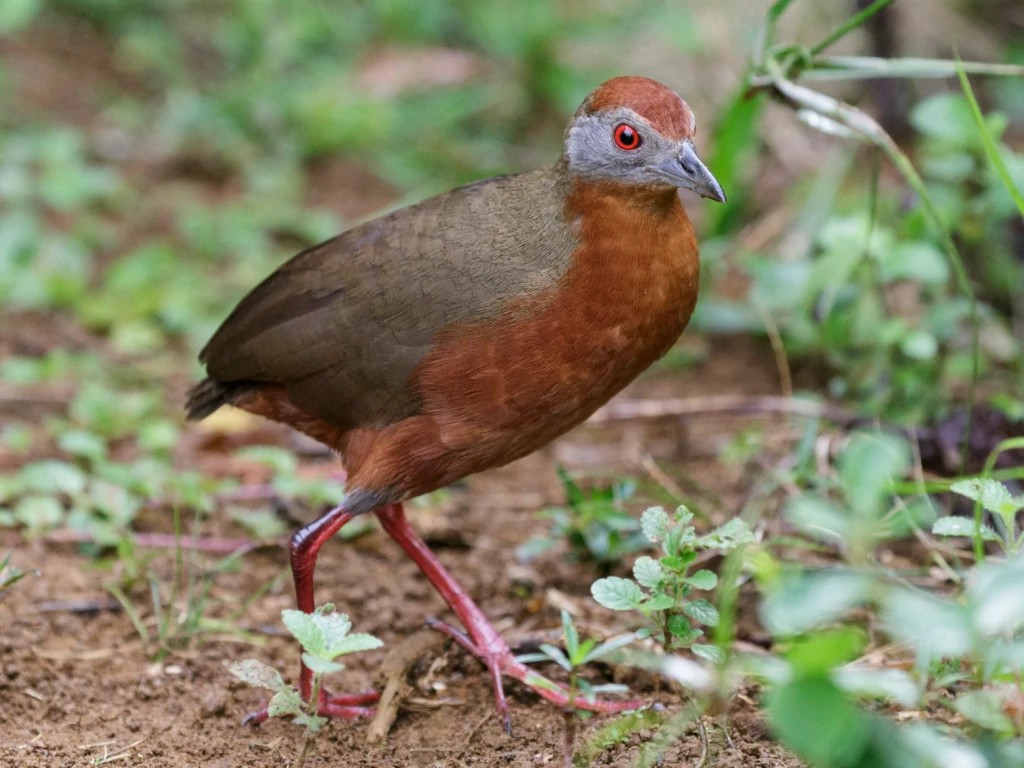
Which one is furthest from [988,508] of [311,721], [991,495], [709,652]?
[311,721]

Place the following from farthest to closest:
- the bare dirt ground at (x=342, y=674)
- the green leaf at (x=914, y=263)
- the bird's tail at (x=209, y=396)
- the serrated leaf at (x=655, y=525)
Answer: the green leaf at (x=914, y=263) < the bird's tail at (x=209, y=396) < the bare dirt ground at (x=342, y=674) < the serrated leaf at (x=655, y=525)

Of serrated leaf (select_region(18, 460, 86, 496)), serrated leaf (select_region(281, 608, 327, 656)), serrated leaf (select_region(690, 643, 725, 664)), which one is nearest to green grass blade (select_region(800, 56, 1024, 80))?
serrated leaf (select_region(690, 643, 725, 664))

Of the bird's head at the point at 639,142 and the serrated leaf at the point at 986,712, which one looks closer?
the serrated leaf at the point at 986,712

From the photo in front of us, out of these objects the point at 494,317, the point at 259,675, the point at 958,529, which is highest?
the point at 494,317

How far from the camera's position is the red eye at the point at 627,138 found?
11.0 ft

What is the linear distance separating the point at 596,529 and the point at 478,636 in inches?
22.7

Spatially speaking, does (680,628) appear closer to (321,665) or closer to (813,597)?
(321,665)

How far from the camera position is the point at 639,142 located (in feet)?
11.0

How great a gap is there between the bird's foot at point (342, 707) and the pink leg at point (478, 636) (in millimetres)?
314

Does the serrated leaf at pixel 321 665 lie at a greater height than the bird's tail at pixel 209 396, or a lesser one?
lesser

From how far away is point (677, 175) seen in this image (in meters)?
3.28

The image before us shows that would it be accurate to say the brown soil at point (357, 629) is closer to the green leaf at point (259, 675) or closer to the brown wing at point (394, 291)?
the green leaf at point (259, 675)

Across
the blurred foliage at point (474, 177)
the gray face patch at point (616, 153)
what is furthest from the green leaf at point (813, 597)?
the gray face patch at point (616, 153)

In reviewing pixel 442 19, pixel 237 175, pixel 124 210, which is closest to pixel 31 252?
pixel 124 210
